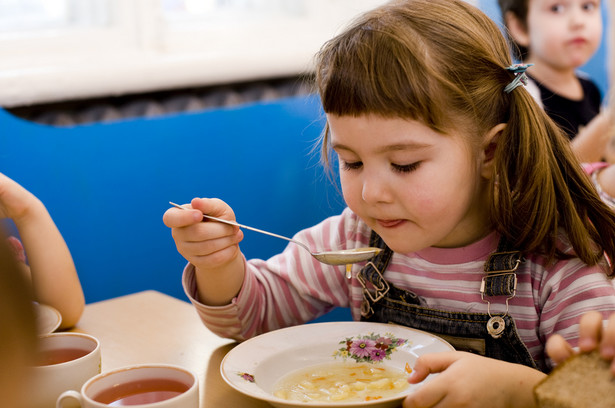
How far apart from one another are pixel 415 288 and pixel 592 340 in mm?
390

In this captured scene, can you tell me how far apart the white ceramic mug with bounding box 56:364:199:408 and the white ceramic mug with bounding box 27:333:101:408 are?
48 mm

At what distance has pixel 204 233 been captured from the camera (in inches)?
34.4

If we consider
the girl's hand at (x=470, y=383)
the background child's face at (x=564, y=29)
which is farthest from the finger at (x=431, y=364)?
the background child's face at (x=564, y=29)

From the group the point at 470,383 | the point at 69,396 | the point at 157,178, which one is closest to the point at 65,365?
the point at 69,396

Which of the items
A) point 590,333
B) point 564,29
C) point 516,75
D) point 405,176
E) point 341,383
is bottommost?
point 341,383

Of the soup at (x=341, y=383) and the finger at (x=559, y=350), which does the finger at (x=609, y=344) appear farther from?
the soup at (x=341, y=383)

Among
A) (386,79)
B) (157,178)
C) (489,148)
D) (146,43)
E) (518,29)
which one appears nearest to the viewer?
(386,79)

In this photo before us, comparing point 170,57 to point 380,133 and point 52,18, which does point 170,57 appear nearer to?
point 52,18

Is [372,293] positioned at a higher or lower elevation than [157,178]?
lower

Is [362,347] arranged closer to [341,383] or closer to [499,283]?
[341,383]

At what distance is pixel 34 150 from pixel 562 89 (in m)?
1.54

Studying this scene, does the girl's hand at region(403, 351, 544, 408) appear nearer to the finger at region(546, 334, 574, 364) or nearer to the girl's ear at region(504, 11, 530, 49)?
the finger at region(546, 334, 574, 364)

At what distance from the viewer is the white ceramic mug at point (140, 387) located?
593 millimetres

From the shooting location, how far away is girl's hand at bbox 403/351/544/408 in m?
0.66
